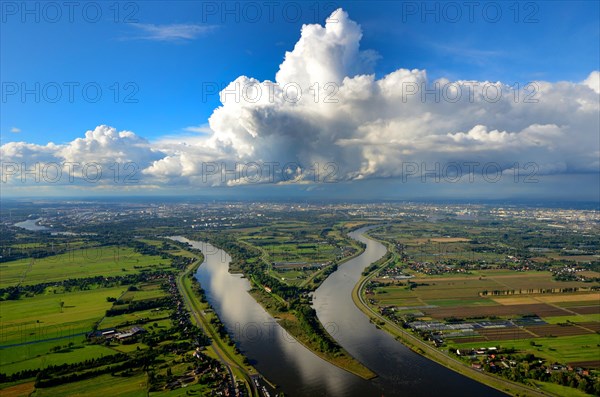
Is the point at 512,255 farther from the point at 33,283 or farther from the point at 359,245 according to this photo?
the point at 33,283

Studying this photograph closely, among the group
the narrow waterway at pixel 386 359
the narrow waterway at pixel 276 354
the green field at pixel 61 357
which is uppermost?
the green field at pixel 61 357

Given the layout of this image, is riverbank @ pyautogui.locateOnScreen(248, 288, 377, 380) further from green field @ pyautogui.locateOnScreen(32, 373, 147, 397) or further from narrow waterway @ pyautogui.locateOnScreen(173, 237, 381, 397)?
green field @ pyautogui.locateOnScreen(32, 373, 147, 397)

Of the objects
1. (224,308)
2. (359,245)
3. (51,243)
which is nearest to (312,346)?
(224,308)

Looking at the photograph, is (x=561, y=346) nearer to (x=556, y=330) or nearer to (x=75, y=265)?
(x=556, y=330)

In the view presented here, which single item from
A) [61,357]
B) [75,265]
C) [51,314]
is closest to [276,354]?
[61,357]

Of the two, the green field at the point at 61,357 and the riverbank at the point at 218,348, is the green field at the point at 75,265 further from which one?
the green field at the point at 61,357

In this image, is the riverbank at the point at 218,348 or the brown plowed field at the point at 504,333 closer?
the riverbank at the point at 218,348

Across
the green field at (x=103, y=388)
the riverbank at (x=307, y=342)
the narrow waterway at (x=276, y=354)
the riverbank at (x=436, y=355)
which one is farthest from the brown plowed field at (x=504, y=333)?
the green field at (x=103, y=388)
